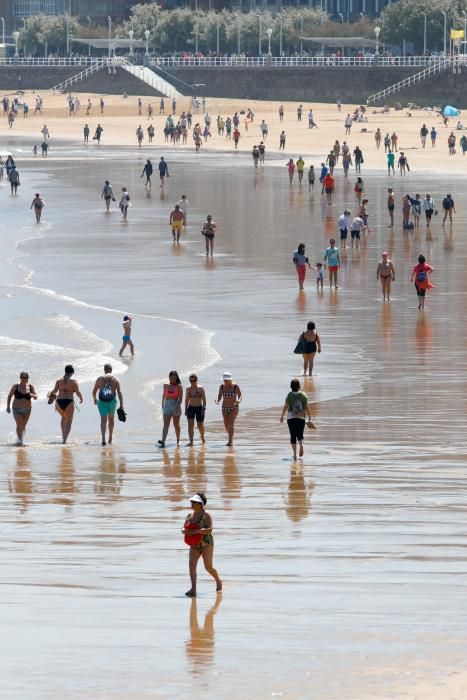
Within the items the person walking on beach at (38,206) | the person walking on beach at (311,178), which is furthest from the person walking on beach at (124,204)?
the person walking on beach at (311,178)

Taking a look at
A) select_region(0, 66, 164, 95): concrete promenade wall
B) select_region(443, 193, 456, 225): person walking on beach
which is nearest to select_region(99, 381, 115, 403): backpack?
select_region(443, 193, 456, 225): person walking on beach

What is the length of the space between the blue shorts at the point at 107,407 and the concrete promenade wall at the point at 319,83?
296ft

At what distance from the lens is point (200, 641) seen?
12969 mm

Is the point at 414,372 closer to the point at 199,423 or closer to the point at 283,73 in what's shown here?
the point at 199,423

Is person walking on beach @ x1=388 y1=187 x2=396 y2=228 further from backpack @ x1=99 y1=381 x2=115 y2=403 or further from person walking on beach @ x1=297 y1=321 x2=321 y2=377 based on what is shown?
backpack @ x1=99 y1=381 x2=115 y2=403

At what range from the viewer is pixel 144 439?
21.8 meters

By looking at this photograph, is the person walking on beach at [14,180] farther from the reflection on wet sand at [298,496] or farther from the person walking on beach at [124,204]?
the reflection on wet sand at [298,496]

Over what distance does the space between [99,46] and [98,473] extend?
124714 millimetres

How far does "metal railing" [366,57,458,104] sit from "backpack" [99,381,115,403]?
9203 cm

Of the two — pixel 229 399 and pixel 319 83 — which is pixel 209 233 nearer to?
pixel 229 399

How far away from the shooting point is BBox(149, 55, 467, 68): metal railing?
113m

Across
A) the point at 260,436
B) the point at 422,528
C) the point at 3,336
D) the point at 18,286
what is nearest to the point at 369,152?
the point at 18,286

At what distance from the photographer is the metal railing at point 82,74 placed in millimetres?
124625

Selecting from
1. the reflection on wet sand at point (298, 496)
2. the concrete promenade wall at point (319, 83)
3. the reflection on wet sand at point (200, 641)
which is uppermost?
the concrete promenade wall at point (319, 83)
